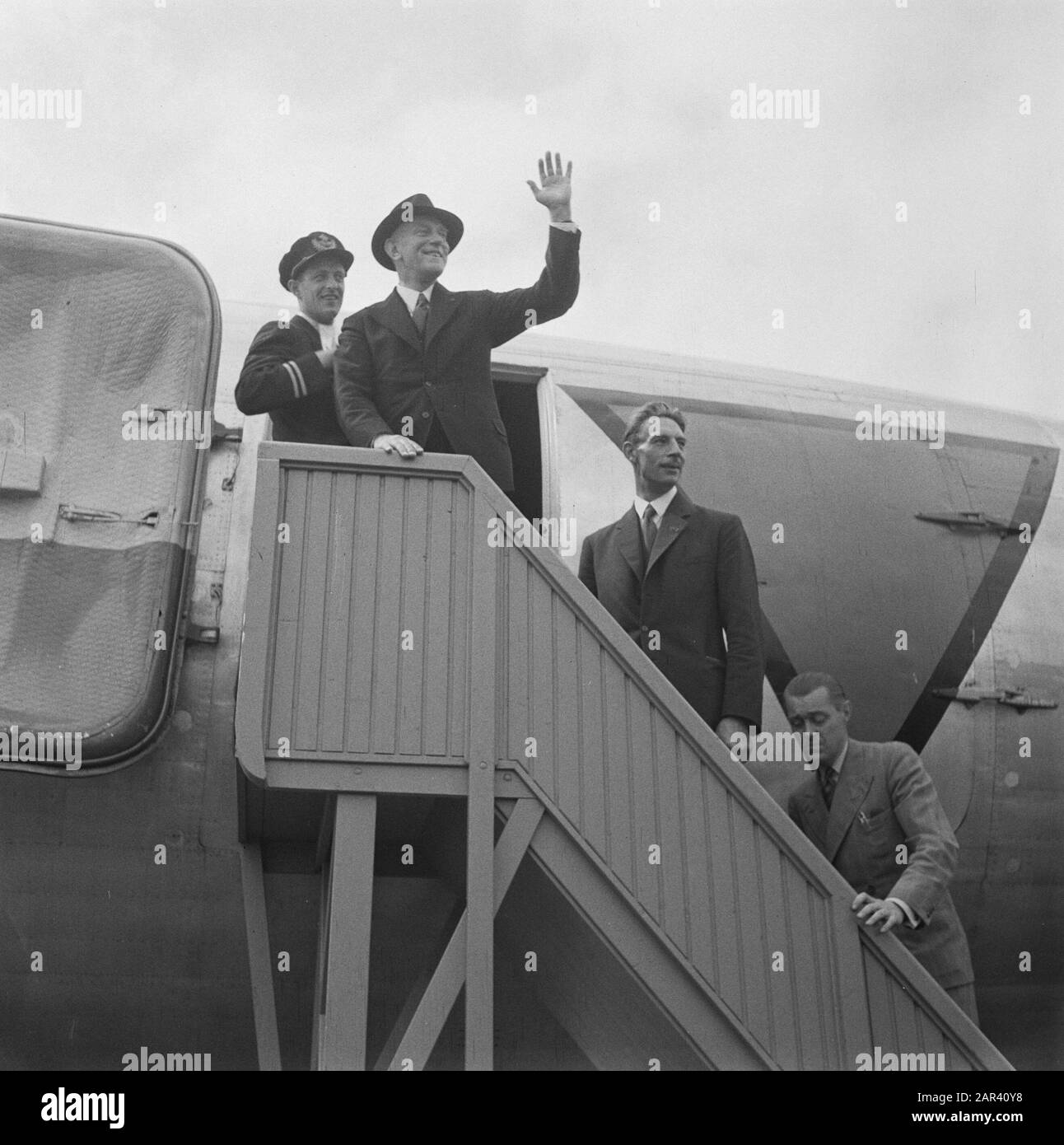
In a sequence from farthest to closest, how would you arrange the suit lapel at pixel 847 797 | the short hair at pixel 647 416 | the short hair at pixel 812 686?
the short hair at pixel 647 416 < the short hair at pixel 812 686 < the suit lapel at pixel 847 797

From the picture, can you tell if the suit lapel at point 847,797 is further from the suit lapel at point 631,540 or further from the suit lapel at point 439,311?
the suit lapel at point 439,311

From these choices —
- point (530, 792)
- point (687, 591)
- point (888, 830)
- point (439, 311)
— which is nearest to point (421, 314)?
point (439, 311)

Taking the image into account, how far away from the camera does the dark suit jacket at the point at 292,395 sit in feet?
25.5

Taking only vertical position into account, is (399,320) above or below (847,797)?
above

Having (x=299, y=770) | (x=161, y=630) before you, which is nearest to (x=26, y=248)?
(x=161, y=630)

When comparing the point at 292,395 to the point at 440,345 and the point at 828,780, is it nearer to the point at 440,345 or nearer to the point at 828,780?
the point at 440,345

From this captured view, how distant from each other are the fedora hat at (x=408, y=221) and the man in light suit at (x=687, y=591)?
2.02 meters

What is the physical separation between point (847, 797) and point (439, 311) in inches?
155

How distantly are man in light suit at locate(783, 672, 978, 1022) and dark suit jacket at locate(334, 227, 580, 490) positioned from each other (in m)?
2.70

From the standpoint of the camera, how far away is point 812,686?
7.68 metres

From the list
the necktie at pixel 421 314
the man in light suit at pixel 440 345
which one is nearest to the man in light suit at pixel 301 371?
the man in light suit at pixel 440 345

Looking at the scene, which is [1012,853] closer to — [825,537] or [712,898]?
[825,537]
